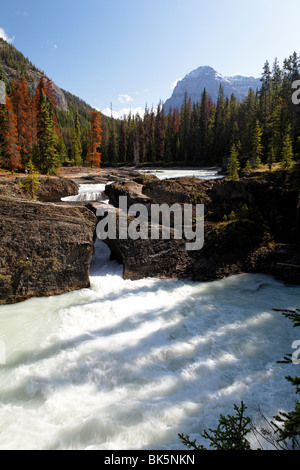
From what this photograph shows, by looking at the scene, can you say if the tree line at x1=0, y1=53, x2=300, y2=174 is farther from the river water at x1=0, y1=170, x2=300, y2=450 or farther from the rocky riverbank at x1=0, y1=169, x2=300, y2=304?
the river water at x1=0, y1=170, x2=300, y2=450

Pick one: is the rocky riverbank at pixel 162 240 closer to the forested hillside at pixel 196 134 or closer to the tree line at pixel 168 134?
the tree line at pixel 168 134

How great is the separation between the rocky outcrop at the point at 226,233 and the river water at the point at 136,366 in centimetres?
163

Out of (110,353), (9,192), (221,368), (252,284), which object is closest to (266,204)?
(252,284)

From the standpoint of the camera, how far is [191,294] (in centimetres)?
893

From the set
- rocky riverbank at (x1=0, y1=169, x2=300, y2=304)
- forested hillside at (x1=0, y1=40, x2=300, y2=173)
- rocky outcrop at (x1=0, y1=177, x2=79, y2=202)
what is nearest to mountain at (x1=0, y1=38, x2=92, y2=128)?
forested hillside at (x1=0, y1=40, x2=300, y2=173)

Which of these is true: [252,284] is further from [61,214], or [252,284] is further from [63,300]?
[61,214]

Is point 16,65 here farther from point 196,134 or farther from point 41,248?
point 41,248

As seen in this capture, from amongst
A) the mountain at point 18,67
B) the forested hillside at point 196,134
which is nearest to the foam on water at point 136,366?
the forested hillside at point 196,134

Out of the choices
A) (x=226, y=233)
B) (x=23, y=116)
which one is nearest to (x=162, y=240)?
(x=226, y=233)

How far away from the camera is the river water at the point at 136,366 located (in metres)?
4.07

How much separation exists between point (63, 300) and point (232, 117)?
69.1 m

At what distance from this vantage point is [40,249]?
8.48m

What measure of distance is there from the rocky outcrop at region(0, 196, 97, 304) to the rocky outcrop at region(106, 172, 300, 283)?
1.87m
